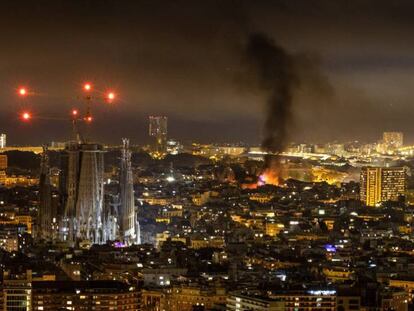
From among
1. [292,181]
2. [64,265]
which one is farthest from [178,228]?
[292,181]

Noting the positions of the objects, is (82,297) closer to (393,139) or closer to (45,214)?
(45,214)

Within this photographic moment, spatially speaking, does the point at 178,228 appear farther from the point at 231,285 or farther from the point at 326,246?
the point at 231,285

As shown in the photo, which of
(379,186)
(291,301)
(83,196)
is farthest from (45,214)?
(379,186)

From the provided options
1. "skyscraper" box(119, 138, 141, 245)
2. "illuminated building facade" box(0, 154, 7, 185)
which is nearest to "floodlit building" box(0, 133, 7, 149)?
"illuminated building facade" box(0, 154, 7, 185)

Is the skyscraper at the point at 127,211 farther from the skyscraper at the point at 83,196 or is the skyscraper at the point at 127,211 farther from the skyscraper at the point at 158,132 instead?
the skyscraper at the point at 158,132

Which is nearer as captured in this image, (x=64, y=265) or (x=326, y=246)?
(x=64, y=265)

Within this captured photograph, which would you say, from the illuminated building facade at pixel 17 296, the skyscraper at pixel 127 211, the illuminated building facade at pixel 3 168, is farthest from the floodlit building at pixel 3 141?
the illuminated building facade at pixel 17 296

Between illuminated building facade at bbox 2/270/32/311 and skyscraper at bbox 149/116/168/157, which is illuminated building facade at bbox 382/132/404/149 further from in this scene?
illuminated building facade at bbox 2/270/32/311
